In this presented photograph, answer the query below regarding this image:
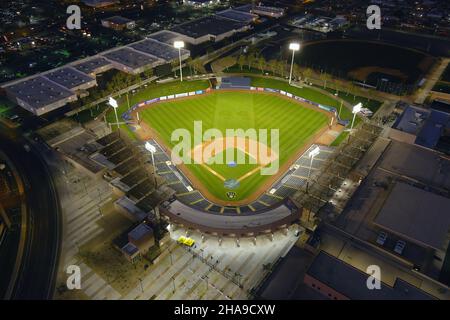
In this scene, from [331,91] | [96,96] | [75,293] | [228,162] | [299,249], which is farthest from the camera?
[331,91]

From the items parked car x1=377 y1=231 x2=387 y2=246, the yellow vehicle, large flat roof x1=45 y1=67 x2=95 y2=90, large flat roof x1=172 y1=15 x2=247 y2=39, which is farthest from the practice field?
large flat roof x1=172 y1=15 x2=247 y2=39

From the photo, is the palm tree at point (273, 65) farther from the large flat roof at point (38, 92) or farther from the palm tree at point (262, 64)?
the large flat roof at point (38, 92)

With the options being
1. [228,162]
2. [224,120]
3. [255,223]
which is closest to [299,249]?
[255,223]

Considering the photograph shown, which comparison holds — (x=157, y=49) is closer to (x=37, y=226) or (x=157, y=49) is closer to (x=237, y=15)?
(x=237, y=15)

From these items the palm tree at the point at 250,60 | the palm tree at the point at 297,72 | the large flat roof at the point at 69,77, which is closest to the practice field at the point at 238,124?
the palm tree at the point at 297,72

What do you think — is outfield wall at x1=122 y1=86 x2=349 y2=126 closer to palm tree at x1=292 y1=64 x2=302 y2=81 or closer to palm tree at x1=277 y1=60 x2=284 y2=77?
palm tree at x1=292 y1=64 x2=302 y2=81

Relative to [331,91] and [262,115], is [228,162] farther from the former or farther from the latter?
[331,91]
